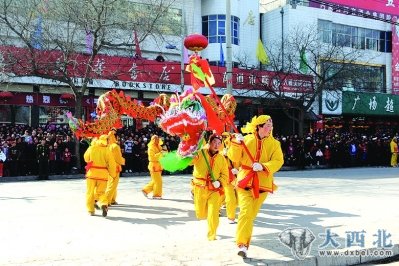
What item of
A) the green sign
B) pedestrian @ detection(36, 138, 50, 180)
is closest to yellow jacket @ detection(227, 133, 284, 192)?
pedestrian @ detection(36, 138, 50, 180)

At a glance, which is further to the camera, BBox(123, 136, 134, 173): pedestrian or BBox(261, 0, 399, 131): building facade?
BBox(261, 0, 399, 131): building facade

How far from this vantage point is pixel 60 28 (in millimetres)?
18750

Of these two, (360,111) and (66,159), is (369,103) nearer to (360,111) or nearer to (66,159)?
(360,111)

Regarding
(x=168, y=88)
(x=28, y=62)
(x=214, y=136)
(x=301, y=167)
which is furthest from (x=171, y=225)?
(x=168, y=88)

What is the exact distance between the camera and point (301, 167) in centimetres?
2155

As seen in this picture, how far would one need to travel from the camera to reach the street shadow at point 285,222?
5746mm

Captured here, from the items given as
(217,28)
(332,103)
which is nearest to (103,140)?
(217,28)

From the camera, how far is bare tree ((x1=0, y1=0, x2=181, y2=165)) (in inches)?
679

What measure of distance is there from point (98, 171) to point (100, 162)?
0.56 feet

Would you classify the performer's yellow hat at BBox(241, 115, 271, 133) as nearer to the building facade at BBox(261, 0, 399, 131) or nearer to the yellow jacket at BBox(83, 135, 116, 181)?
the yellow jacket at BBox(83, 135, 116, 181)

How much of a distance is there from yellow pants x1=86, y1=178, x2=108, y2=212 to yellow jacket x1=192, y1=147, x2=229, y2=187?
2492 mm

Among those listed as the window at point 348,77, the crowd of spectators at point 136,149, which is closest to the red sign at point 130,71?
the window at point 348,77

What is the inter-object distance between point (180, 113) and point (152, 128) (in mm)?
15389

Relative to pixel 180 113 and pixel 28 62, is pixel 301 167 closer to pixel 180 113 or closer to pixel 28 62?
pixel 28 62
